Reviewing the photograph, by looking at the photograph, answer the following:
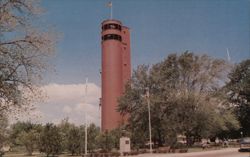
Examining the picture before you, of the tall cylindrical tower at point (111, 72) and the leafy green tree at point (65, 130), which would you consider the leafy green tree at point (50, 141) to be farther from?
the tall cylindrical tower at point (111, 72)

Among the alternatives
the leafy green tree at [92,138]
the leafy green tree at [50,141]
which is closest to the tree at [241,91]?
the leafy green tree at [92,138]

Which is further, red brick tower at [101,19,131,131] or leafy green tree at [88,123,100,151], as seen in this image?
red brick tower at [101,19,131,131]

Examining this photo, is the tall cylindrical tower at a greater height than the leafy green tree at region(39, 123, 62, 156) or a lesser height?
greater

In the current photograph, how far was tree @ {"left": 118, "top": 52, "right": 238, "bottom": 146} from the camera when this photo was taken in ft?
189

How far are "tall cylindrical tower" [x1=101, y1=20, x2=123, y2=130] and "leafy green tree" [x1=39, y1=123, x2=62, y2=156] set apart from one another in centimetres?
3552

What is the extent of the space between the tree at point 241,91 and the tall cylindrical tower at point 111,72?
29092 millimetres

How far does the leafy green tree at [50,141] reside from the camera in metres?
47.1

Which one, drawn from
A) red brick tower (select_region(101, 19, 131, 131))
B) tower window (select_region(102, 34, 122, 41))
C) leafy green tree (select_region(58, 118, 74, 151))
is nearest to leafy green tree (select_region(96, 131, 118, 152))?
leafy green tree (select_region(58, 118, 74, 151))

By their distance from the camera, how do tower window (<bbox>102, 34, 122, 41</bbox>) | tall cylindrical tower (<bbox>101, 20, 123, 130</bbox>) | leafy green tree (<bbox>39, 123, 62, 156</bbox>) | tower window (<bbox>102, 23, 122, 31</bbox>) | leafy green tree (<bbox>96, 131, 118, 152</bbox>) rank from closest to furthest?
leafy green tree (<bbox>39, 123, 62, 156</bbox>), leafy green tree (<bbox>96, 131, 118, 152</bbox>), tall cylindrical tower (<bbox>101, 20, 123, 130</bbox>), tower window (<bbox>102, 34, 122, 41</bbox>), tower window (<bbox>102, 23, 122, 31</bbox>)

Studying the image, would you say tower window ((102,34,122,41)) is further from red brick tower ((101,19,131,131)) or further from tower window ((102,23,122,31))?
Answer: tower window ((102,23,122,31))

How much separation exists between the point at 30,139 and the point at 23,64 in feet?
134

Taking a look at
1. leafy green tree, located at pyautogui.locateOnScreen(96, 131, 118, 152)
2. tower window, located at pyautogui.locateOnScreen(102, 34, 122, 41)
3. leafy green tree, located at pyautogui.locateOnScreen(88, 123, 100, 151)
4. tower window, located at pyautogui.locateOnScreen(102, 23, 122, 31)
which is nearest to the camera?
leafy green tree, located at pyautogui.locateOnScreen(88, 123, 100, 151)

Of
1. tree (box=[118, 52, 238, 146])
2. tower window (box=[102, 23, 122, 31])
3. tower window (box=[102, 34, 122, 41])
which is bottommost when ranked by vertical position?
tree (box=[118, 52, 238, 146])

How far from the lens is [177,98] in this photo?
2271 inches
